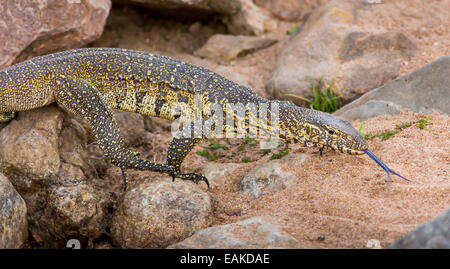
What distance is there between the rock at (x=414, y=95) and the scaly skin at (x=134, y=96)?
1.67 metres

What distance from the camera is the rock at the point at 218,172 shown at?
6293 millimetres

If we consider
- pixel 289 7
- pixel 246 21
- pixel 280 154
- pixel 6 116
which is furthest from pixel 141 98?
pixel 289 7

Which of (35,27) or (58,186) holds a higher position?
(35,27)

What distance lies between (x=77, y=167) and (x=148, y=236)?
1574 millimetres

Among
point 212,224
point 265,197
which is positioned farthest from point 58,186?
point 265,197

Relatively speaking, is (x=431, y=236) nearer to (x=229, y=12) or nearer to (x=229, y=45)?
(x=229, y=45)

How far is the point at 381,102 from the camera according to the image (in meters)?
7.57

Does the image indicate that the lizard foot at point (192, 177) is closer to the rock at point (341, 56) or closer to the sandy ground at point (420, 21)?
the rock at point (341, 56)

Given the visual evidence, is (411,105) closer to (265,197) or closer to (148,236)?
(265,197)

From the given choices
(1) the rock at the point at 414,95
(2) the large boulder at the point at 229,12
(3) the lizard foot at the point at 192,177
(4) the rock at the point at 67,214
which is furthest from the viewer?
(2) the large boulder at the point at 229,12

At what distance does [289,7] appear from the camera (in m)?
11.8

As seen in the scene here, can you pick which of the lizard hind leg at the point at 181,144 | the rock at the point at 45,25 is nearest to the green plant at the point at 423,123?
the lizard hind leg at the point at 181,144

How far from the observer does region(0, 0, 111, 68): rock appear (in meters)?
7.18

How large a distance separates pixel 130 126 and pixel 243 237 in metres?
3.69
